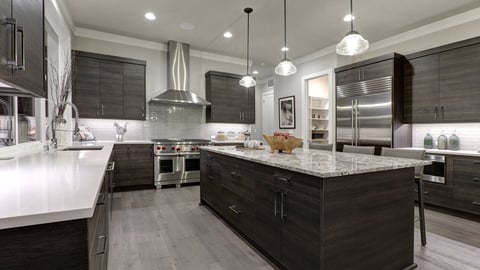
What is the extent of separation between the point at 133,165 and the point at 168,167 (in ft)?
2.09

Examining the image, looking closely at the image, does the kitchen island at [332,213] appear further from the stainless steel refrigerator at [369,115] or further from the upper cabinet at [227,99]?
the upper cabinet at [227,99]

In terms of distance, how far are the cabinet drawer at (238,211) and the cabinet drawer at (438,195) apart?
2482 mm

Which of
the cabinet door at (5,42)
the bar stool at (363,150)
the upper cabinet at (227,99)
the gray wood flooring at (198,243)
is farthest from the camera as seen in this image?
the upper cabinet at (227,99)

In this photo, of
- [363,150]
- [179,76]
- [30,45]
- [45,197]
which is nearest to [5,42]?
[30,45]

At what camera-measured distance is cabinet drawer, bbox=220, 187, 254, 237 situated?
91.7 inches

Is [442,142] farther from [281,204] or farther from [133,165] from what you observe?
[133,165]

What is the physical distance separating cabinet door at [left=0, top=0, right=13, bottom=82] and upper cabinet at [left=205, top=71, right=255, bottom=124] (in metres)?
4.43

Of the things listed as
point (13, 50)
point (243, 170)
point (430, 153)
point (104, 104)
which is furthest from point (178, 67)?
point (430, 153)

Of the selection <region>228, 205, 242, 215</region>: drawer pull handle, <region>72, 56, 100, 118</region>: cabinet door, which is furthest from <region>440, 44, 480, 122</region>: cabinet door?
<region>72, 56, 100, 118</region>: cabinet door

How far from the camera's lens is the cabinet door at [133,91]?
4.71 meters

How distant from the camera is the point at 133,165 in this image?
447 centimetres

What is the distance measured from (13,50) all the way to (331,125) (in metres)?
5.22

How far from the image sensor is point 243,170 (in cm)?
243

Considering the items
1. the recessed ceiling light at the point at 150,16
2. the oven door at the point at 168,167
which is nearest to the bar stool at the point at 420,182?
the oven door at the point at 168,167
